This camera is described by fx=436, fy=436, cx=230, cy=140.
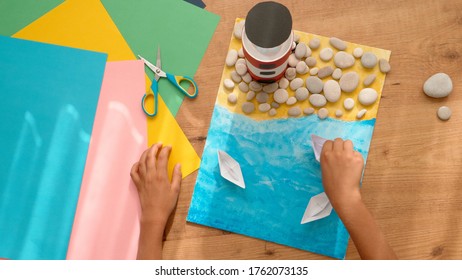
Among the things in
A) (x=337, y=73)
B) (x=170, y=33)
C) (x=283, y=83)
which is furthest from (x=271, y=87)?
(x=170, y=33)

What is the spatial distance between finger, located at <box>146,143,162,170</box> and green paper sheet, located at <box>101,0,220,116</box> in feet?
0.24

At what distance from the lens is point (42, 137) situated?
0.87 m

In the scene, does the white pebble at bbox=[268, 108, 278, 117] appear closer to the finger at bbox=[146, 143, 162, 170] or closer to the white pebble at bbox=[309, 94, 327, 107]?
the white pebble at bbox=[309, 94, 327, 107]

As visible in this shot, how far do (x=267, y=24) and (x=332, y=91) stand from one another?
0.71 feet

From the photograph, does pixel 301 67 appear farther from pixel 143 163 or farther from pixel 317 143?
pixel 143 163

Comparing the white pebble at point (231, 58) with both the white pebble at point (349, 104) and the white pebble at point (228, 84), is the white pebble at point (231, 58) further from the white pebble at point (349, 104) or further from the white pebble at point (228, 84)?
the white pebble at point (349, 104)

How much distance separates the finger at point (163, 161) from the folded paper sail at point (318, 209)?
281 mm

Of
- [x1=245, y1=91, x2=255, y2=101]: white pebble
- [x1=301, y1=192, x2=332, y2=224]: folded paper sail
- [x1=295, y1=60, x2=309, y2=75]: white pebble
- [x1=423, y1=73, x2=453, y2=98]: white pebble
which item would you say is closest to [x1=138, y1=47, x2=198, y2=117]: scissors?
[x1=245, y1=91, x2=255, y2=101]: white pebble

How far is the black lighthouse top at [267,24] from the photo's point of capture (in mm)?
699

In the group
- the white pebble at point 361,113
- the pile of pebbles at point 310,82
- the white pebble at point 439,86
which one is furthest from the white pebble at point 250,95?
the white pebble at point 439,86

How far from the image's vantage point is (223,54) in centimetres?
87
